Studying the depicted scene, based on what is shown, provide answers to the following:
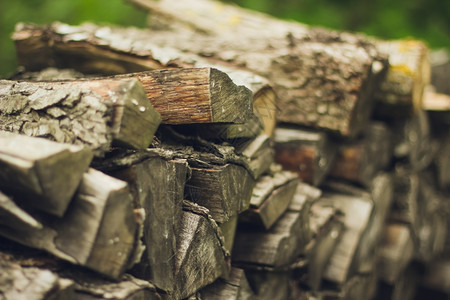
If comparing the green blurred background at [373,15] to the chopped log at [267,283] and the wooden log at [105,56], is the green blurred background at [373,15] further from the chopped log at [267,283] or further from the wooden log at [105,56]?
the chopped log at [267,283]

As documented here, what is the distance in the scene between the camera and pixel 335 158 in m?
2.41

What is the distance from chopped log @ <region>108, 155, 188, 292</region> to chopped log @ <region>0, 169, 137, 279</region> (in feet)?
0.21

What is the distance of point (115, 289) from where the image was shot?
0.93 meters

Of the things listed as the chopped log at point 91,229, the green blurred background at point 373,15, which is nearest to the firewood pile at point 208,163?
the chopped log at point 91,229

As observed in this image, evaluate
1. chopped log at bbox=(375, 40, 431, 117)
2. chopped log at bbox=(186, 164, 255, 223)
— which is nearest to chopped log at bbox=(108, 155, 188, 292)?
chopped log at bbox=(186, 164, 255, 223)

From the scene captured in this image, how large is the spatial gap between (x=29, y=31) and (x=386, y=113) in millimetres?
2105

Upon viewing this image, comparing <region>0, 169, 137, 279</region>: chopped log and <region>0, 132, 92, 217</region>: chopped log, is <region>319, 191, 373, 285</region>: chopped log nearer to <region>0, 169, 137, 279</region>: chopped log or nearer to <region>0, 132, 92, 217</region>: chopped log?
<region>0, 169, 137, 279</region>: chopped log

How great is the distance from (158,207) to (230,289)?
481 millimetres

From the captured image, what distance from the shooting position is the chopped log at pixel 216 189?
125 cm

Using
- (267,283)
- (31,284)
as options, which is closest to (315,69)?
(267,283)

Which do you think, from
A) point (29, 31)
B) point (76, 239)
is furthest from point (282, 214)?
point (29, 31)

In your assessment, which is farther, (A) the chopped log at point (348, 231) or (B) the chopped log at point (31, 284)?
(A) the chopped log at point (348, 231)

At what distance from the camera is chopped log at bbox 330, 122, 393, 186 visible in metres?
2.36

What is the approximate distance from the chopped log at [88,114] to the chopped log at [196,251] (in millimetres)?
Result: 275
